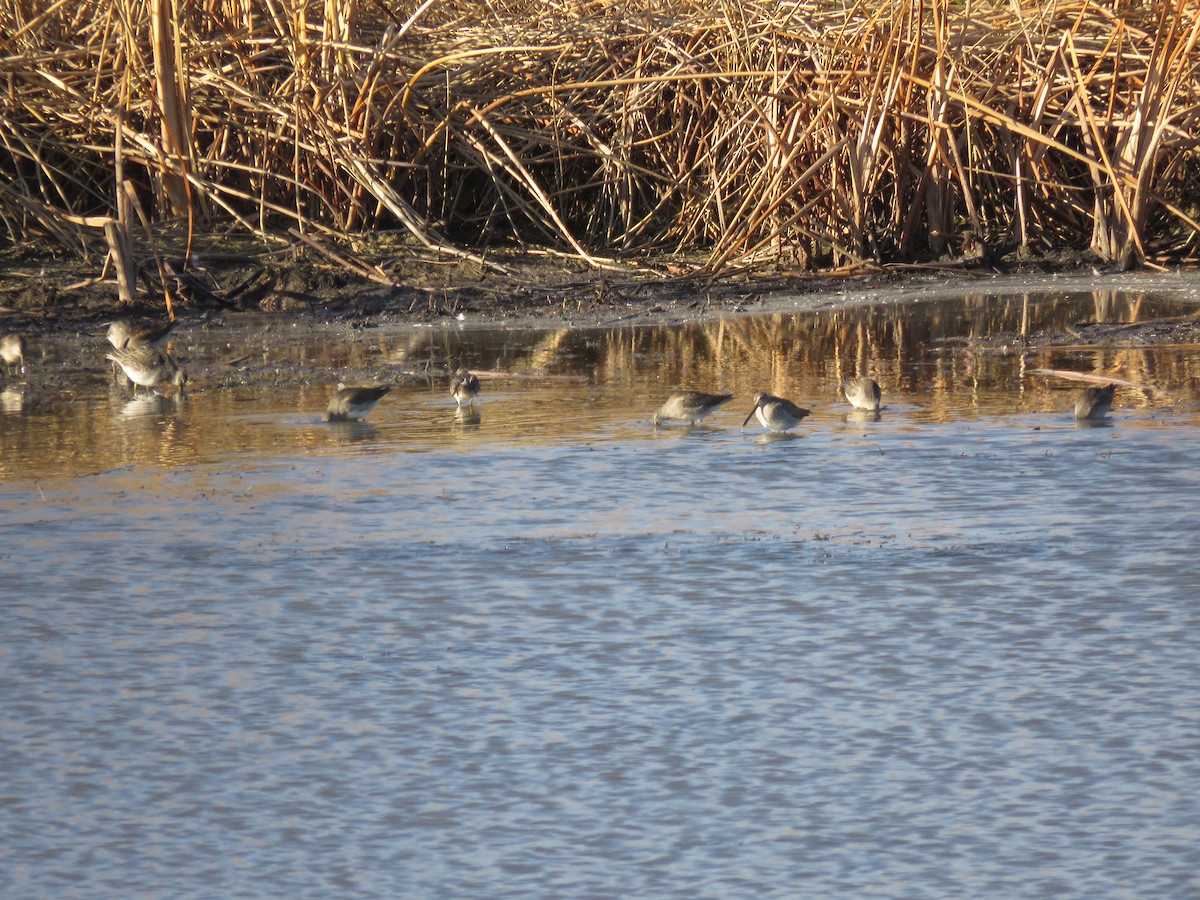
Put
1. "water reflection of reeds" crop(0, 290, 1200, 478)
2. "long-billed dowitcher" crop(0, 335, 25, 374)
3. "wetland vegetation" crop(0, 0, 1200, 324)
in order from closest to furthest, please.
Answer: "water reflection of reeds" crop(0, 290, 1200, 478), "long-billed dowitcher" crop(0, 335, 25, 374), "wetland vegetation" crop(0, 0, 1200, 324)

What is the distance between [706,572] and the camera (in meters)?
6.10

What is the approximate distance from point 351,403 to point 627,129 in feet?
21.1

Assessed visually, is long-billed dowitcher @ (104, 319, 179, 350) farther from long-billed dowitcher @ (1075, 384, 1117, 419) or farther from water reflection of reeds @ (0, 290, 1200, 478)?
long-billed dowitcher @ (1075, 384, 1117, 419)

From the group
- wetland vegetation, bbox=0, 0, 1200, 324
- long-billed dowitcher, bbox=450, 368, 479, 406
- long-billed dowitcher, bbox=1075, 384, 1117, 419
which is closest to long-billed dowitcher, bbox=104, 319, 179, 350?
wetland vegetation, bbox=0, 0, 1200, 324

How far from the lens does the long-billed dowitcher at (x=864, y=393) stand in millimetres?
8820

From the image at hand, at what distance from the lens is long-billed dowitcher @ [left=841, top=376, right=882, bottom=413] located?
28.9 feet

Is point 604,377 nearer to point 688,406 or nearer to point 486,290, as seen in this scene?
point 688,406

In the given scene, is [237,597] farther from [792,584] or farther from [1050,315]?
[1050,315]

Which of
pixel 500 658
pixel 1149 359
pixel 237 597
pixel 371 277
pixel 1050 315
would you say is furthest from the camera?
pixel 371 277

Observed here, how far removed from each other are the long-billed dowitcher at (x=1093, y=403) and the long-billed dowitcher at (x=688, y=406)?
1.60 metres

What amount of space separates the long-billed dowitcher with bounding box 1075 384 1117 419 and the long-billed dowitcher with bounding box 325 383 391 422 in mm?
3238

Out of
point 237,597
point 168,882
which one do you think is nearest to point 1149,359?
point 237,597

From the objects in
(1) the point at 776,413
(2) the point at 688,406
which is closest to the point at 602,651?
(1) the point at 776,413

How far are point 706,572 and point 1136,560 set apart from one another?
1.37 meters
